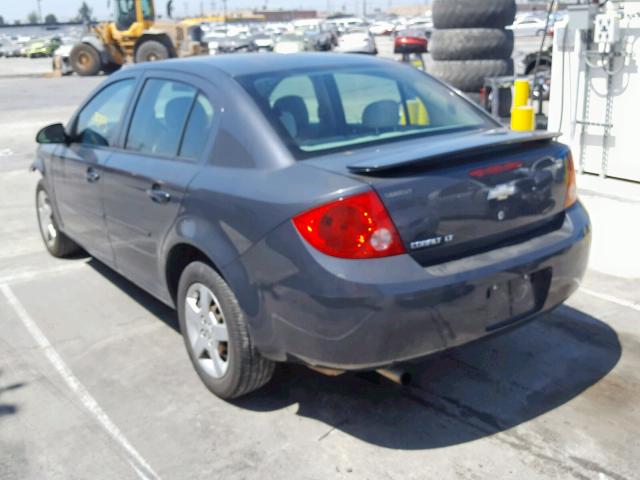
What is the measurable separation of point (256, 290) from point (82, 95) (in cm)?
2100

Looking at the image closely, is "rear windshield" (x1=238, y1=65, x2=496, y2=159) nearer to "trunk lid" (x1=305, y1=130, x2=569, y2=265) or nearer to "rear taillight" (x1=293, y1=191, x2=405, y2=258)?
"trunk lid" (x1=305, y1=130, x2=569, y2=265)

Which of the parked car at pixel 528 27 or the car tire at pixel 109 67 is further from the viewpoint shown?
the parked car at pixel 528 27

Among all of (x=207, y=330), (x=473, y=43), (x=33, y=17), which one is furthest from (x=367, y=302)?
(x=33, y=17)

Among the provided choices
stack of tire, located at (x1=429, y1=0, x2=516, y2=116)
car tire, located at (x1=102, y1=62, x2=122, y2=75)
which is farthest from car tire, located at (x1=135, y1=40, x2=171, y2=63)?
stack of tire, located at (x1=429, y1=0, x2=516, y2=116)

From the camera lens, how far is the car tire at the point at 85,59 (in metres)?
29.8

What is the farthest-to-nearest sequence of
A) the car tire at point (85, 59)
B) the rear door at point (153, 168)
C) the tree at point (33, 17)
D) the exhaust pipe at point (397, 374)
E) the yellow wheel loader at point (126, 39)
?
1. the tree at point (33, 17)
2. the car tire at point (85, 59)
3. the yellow wheel loader at point (126, 39)
4. the rear door at point (153, 168)
5. the exhaust pipe at point (397, 374)

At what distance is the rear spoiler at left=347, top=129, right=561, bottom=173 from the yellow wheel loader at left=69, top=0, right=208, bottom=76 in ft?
88.9

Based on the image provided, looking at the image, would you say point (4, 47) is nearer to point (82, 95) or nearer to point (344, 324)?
point (82, 95)

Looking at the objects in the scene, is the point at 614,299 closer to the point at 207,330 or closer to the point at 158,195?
the point at 207,330

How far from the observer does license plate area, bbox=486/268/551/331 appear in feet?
10.4

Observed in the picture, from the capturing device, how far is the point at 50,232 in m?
6.27

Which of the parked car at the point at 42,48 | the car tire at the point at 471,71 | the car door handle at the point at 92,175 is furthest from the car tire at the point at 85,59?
the car door handle at the point at 92,175

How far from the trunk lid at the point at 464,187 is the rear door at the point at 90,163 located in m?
1.96

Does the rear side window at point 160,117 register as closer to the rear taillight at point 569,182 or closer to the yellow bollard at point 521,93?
the rear taillight at point 569,182
